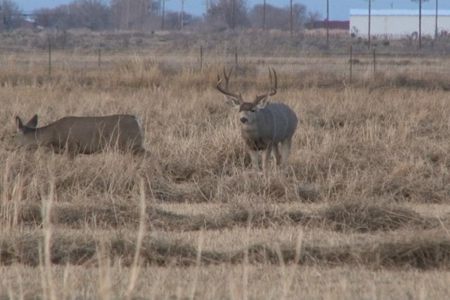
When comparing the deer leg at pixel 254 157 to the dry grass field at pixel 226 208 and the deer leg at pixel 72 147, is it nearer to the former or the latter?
the dry grass field at pixel 226 208

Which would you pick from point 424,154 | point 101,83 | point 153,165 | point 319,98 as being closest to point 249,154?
point 153,165

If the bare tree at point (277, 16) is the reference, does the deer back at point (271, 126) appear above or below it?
below

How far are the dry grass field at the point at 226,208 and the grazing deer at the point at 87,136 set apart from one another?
1.12 ft

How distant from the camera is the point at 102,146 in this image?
1545cm

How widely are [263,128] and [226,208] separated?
3.63 metres

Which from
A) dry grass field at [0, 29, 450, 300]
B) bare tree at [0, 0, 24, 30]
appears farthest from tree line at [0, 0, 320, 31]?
dry grass field at [0, 29, 450, 300]

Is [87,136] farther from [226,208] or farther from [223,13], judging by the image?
[223,13]

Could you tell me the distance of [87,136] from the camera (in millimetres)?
15484

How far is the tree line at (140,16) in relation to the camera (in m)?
114

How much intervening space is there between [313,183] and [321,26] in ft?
375

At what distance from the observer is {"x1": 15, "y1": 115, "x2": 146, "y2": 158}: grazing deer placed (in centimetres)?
1547

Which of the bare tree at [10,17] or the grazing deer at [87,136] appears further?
the bare tree at [10,17]

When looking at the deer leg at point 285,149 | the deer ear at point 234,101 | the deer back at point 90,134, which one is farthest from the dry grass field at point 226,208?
the deer ear at point 234,101

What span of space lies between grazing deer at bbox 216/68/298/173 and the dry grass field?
28 centimetres
